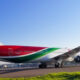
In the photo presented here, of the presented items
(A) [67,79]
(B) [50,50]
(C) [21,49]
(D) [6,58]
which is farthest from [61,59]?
(A) [67,79]

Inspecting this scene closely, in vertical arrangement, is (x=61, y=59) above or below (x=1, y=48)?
below

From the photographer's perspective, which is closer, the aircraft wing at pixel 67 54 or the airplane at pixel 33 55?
the airplane at pixel 33 55

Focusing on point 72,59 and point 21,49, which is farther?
point 72,59

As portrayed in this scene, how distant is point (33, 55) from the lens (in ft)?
90.9

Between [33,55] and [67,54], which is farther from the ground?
[33,55]

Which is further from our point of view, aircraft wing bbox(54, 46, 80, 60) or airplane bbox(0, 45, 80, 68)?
aircraft wing bbox(54, 46, 80, 60)

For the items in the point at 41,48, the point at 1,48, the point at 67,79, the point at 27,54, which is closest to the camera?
the point at 67,79

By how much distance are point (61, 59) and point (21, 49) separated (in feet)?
23.5

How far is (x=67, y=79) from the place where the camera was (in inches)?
436

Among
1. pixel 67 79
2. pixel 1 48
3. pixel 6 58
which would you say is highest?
pixel 1 48

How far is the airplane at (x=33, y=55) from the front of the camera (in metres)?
25.9

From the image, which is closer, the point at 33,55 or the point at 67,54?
the point at 67,54

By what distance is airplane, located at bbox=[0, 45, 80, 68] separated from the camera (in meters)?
25.9

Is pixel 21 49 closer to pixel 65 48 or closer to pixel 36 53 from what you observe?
pixel 36 53
